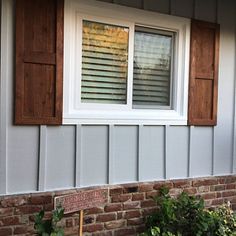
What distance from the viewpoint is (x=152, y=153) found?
4188 mm

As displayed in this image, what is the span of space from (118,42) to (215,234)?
235 centimetres

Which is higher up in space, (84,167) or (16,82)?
(16,82)

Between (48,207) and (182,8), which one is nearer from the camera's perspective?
(48,207)

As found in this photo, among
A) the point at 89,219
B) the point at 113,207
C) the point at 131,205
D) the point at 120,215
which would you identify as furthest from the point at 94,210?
the point at 131,205

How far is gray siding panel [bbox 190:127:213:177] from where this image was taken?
4.52m

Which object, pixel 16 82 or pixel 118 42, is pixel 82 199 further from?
pixel 118 42

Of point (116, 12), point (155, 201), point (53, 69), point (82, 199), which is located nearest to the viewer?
point (82, 199)

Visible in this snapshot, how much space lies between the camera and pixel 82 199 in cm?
323

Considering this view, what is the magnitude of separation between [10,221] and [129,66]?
6.68ft

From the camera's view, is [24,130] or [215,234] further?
[215,234]

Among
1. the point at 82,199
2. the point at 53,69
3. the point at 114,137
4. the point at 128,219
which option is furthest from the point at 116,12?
the point at 128,219

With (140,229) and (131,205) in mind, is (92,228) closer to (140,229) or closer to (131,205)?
(131,205)

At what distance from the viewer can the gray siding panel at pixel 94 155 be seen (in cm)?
373

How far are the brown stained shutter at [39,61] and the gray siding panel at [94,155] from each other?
39cm
